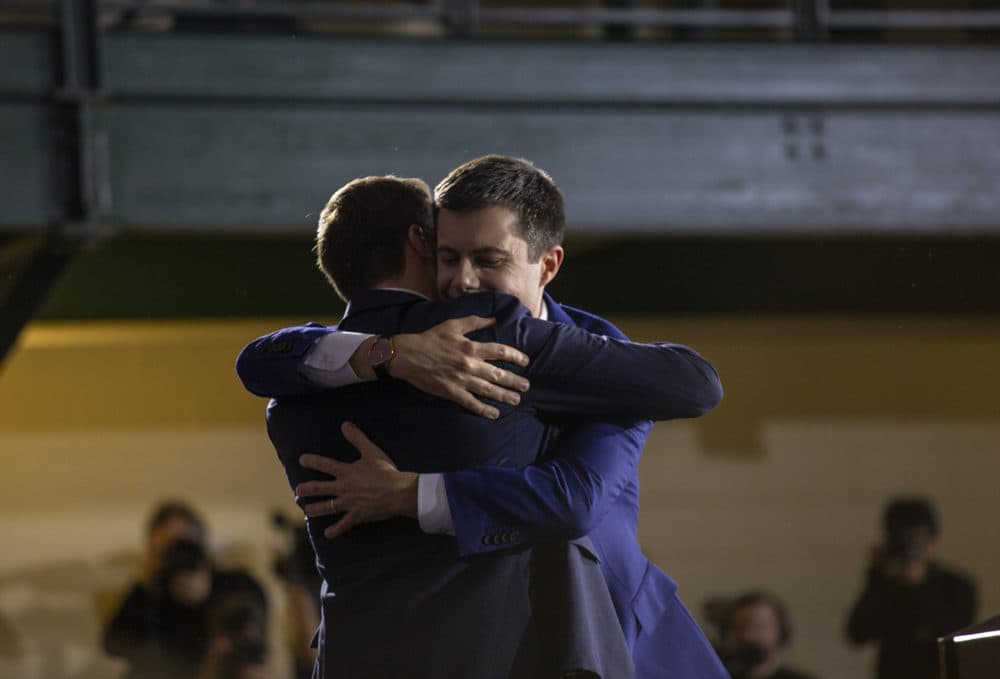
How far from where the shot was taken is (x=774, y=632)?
6574 millimetres

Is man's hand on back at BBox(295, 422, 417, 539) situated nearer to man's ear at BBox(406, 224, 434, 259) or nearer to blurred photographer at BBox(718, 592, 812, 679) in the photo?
man's ear at BBox(406, 224, 434, 259)

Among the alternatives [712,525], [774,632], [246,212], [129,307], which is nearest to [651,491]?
[712,525]

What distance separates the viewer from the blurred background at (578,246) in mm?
4973

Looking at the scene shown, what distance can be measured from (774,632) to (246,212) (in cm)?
299

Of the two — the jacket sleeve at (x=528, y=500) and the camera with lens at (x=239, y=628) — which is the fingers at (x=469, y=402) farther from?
the camera with lens at (x=239, y=628)

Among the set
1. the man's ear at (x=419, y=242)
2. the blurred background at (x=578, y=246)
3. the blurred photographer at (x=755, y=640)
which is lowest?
the blurred photographer at (x=755, y=640)

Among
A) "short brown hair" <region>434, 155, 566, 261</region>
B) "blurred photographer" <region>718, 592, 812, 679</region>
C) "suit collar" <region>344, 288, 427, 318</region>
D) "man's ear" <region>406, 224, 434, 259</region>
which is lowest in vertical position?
"blurred photographer" <region>718, 592, 812, 679</region>

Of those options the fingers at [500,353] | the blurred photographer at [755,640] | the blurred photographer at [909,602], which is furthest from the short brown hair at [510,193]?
the blurred photographer at [909,602]

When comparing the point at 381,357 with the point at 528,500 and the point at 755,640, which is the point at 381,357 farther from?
the point at 755,640

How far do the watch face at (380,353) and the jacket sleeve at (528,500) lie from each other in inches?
7.2

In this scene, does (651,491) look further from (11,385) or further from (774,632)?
(11,385)

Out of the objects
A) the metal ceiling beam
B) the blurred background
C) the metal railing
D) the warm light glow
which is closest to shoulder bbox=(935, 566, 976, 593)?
the blurred background

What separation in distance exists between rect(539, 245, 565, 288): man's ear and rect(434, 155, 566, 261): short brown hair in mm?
18

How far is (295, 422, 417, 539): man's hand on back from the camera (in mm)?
1983
